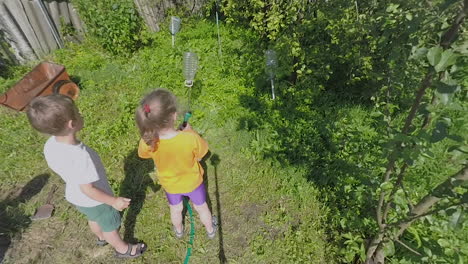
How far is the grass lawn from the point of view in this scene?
295 cm

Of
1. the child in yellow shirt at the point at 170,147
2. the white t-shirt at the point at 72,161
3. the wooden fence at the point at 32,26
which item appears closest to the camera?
the white t-shirt at the point at 72,161

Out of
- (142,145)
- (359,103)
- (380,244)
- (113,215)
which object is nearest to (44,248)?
(113,215)

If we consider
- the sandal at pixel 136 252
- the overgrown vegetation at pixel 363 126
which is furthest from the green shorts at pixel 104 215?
the overgrown vegetation at pixel 363 126

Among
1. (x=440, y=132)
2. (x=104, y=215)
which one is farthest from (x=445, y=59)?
(x=104, y=215)

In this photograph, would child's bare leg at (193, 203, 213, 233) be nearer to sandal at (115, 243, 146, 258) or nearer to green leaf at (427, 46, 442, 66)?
sandal at (115, 243, 146, 258)

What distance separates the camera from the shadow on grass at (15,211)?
306 cm

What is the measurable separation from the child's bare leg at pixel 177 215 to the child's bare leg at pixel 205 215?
14 centimetres

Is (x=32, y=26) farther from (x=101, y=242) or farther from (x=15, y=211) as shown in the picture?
(x=101, y=242)

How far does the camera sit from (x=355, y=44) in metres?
3.73

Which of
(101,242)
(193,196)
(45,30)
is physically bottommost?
(101,242)

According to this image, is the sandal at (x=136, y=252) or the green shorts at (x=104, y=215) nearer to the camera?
the green shorts at (x=104, y=215)

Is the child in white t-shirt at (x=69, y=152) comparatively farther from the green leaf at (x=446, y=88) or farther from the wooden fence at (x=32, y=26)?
the wooden fence at (x=32, y=26)

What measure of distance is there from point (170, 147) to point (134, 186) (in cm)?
151

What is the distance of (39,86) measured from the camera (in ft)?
15.1
